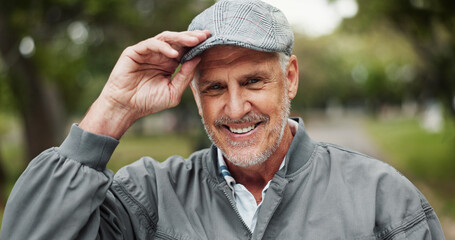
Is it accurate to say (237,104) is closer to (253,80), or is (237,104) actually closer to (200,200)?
(253,80)

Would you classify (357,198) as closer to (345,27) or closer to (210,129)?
(210,129)

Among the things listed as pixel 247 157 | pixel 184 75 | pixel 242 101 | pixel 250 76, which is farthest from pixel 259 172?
pixel 184 75

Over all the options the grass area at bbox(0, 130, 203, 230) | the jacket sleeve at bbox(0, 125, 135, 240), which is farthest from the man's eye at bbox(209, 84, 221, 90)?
the grass area at bbox(0, 130, 203, 230)

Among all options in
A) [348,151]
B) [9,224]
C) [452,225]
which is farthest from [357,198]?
[452,225]

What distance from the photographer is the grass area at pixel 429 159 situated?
10023 mm

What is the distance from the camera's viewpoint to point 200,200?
230 centimetres

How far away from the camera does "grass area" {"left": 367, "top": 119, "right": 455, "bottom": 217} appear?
10023 millimetres

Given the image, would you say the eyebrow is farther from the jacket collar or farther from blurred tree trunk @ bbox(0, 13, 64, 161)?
blurred tree trunk @ bbox(0, 13, 64, 161)

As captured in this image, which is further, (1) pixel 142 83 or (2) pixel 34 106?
(2) pixel 34 106

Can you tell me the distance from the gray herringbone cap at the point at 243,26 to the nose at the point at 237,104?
0.24m

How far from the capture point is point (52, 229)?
6.13 ft

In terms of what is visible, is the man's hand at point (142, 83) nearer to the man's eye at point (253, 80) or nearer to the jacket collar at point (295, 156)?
the man's eye at point (253, 80)

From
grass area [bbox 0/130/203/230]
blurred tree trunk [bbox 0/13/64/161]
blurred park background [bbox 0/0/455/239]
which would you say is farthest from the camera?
grass area [bbox 0/130/203/230]

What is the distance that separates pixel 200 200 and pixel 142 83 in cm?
66
